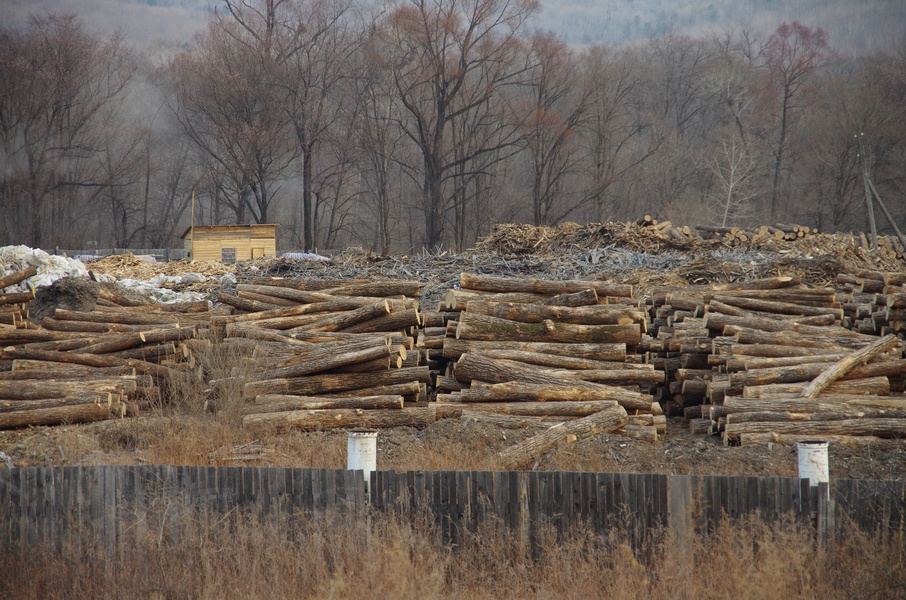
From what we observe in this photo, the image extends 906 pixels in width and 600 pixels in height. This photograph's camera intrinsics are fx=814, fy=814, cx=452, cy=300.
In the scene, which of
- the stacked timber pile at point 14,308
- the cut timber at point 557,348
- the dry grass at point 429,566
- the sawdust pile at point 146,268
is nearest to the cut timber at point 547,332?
the cut timber at point 557,348

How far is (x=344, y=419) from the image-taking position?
426 inches

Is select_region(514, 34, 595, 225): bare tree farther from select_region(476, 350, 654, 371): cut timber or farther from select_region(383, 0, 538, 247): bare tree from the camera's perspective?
select_region(476, 350, 654, 371): cut timber

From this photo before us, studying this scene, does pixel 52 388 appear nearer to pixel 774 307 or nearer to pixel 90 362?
pixel 90 362

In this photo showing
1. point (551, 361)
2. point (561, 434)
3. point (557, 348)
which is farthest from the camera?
point (557, 348)

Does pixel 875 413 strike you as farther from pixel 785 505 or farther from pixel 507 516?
pixel 507 516

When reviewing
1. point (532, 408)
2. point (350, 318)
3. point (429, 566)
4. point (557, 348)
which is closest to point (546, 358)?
point (557, 348)

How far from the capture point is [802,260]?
19.0 metres

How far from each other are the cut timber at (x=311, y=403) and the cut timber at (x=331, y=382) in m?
0.26

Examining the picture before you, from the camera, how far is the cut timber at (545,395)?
10.9m

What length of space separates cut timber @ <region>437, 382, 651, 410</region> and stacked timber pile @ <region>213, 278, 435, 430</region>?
0.73 metres

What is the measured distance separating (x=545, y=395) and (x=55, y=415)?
6897 mm

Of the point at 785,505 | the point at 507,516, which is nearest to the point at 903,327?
the point at 785,505

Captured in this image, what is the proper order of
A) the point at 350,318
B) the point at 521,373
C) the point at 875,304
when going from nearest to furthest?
the point at 521,373, the point at 350,318, the point at 875,304

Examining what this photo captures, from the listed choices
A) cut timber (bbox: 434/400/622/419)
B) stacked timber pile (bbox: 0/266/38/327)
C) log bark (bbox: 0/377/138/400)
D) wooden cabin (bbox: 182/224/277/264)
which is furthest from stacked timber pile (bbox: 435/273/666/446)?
wooden cabin (bbox: 182/224/277/264)
